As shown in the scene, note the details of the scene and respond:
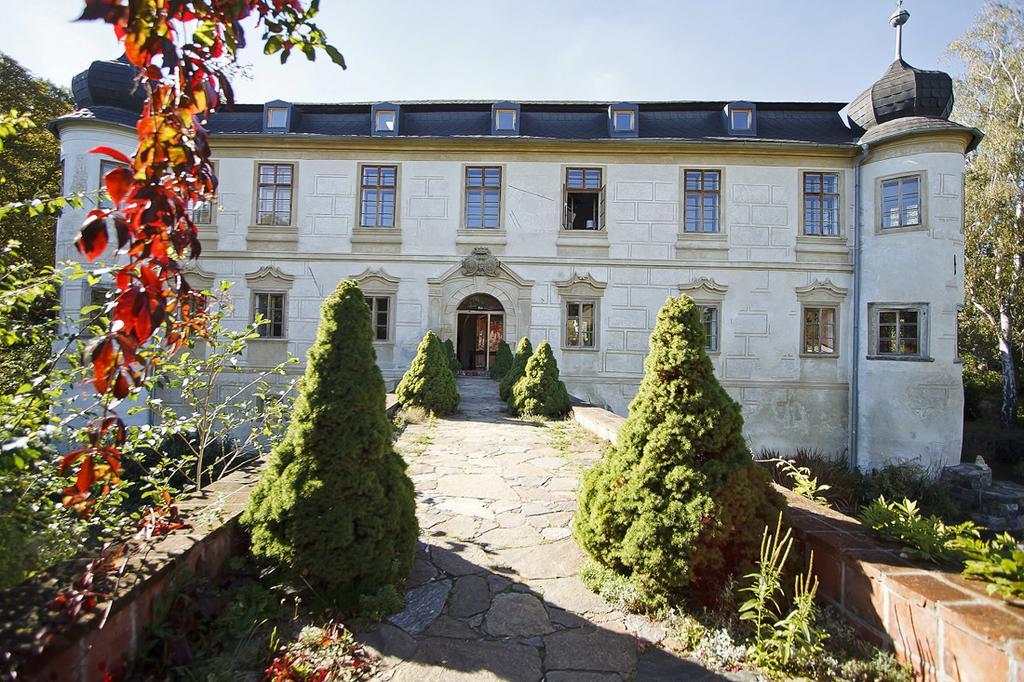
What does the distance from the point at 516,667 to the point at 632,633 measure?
2.09ft

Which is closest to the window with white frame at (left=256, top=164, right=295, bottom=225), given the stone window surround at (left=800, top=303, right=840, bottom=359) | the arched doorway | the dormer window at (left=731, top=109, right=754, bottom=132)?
the arched doorway

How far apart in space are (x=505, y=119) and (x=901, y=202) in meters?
10.7

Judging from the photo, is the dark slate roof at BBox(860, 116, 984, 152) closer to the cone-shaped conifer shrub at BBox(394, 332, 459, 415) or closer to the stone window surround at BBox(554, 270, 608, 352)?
the stone window surround at BBox(554, 270, 608, 352)

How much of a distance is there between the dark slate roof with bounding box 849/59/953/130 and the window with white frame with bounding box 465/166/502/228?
1015 cm

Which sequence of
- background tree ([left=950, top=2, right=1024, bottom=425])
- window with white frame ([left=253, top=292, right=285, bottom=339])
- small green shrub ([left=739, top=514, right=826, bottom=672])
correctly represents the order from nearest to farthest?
small green shrub ([left=739, top=514, right=826, bottom=672]) → window with white frame ([left=253, top=292, right=285, bottom=339]) → background tree ([left=950, top=2, right=1024, bottom=425])

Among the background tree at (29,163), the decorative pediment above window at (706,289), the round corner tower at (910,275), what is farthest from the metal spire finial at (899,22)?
the background tree at (29,163)

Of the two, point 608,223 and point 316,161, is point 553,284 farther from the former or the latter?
point 316,161

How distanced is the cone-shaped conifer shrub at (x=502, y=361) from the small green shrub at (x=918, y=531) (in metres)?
11.3

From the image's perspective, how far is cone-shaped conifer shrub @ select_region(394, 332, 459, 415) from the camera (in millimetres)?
9297

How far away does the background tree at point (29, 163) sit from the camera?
48.7 feet

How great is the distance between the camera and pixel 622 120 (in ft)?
49.0

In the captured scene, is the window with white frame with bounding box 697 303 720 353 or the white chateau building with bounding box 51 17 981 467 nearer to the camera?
the white chateau building with bounding box 51 17 981 467

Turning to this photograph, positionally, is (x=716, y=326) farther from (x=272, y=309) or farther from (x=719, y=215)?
(x=272, y=309)

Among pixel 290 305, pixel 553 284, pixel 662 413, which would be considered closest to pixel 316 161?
pixel 290 305
